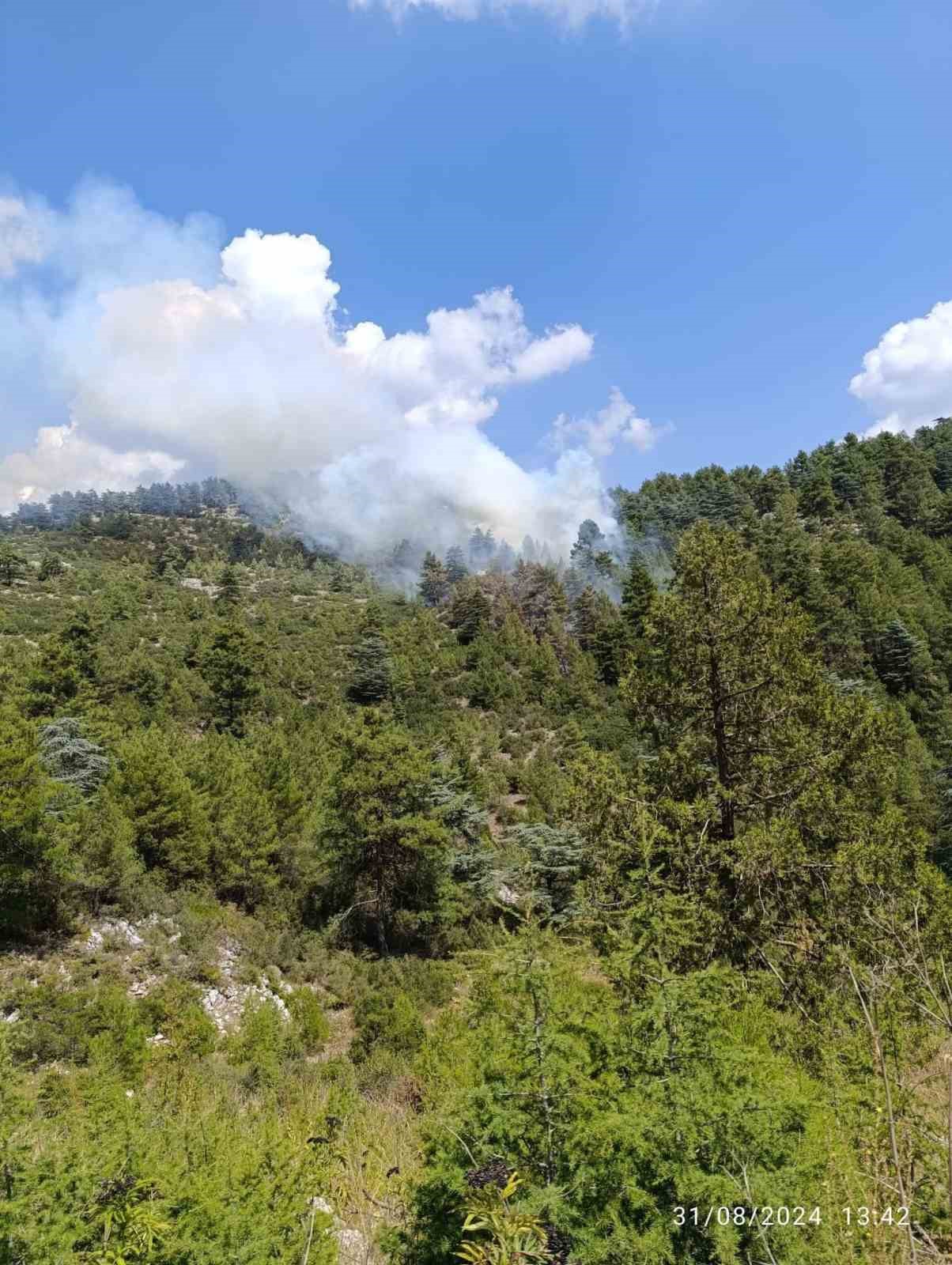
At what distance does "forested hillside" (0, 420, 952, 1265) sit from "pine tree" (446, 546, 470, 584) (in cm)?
3049

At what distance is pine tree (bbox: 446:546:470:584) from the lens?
64.3 m

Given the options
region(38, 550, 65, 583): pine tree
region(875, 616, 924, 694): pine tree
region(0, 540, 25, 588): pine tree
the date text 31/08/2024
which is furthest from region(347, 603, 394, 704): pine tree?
the date text 31/08/2024

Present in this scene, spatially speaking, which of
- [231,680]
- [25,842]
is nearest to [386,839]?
[25,842]

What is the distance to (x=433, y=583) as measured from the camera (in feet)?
206

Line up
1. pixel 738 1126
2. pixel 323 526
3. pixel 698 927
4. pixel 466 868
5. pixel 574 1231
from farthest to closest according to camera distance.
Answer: pixel 323 526, pixel 466 868, pixel 698 927, pixel 738 1126, pixel 574 1231

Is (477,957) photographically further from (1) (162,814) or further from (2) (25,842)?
(1) (162,814)

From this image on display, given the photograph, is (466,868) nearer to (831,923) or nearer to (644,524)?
(831,923)

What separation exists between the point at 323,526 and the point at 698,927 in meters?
93.2

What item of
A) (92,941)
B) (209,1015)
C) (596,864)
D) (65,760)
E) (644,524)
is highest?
(644,524)

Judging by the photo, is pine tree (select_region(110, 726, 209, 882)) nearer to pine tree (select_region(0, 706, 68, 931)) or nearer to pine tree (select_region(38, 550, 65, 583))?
pine tree (select_region(0, 706, 68, 931))

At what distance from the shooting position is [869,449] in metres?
78.4

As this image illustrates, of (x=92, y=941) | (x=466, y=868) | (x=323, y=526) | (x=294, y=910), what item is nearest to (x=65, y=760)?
(x=92, y=941)

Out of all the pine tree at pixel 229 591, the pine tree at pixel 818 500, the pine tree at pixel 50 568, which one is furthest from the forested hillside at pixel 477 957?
the pine tree at pixel 818 500

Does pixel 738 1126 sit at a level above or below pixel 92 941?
above
